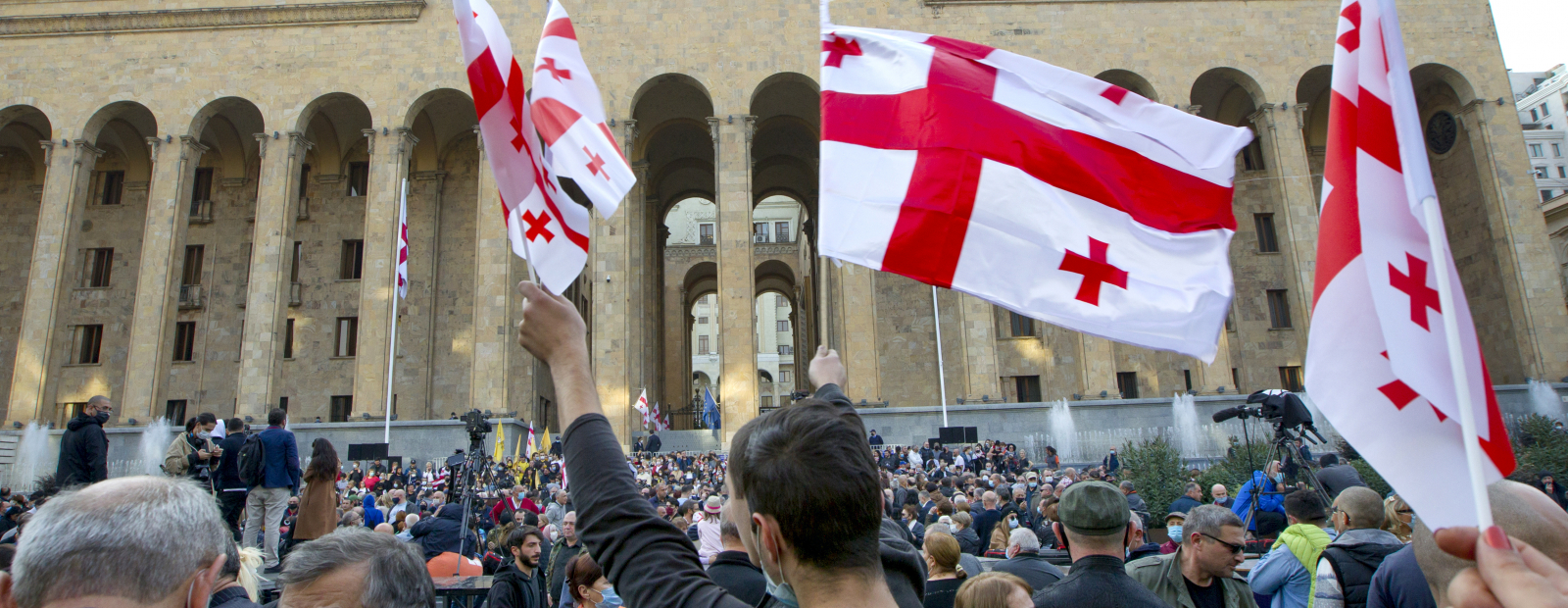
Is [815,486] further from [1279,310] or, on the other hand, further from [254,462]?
[1279,310]

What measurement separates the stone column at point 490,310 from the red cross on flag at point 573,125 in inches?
861

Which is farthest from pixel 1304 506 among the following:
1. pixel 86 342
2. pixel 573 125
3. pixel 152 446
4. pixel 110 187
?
pixel 110 187

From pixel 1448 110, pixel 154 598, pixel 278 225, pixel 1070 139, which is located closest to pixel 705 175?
pixel 278 225

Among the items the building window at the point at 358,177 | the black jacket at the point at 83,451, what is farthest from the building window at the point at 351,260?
the black jacket at the point at 83,451

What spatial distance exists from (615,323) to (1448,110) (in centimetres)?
2543

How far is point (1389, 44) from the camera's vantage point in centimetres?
202

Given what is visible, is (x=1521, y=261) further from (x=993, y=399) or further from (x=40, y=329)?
(x=40, y=329)

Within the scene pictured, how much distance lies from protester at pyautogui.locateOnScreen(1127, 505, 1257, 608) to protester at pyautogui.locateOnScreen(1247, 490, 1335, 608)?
0.62 meters

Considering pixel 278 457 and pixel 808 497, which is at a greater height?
pixel 278 457

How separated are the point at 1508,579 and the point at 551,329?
1.80 meters

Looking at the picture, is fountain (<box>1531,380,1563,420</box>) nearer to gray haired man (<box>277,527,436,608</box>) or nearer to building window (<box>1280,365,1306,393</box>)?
building window (<box>1280,365,1306,393</box>)

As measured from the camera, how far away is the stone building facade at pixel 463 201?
25250mm

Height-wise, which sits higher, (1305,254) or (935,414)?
(1305,254)

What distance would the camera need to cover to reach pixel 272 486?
28.4 ft
